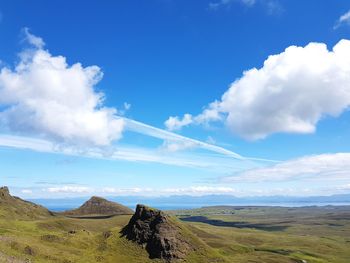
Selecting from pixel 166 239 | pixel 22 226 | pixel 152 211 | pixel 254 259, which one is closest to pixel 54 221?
pixel 22 226

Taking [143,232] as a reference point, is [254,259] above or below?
below

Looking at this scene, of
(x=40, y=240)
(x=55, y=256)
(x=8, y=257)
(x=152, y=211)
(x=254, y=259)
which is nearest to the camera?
(x=8, y=257)

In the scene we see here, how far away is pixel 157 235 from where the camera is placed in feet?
434

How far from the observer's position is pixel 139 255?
421ft

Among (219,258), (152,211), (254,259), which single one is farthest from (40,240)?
(254,259)

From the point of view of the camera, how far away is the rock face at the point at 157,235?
129 m

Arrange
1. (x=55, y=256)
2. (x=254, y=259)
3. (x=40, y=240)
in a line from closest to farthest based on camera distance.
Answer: (x=55, y=256) → (x=40, y=240) → (x=254, y=259)

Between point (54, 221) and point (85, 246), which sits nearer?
point (85, 246)

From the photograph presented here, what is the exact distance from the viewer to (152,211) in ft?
475

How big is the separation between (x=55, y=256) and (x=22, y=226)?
5293 centimetres

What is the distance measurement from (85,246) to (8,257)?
36962 millimetres

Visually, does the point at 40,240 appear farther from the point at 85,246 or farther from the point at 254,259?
the point at 254,259

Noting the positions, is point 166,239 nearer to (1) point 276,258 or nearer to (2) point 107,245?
(2) point 107,245

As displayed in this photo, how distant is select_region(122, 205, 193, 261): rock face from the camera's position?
129m
